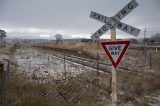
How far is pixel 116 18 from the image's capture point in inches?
247

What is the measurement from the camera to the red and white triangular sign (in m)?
6.22

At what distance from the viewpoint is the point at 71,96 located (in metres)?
9.40

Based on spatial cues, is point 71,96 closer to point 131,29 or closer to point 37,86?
point 37,86

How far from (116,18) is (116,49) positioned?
764 millimetres

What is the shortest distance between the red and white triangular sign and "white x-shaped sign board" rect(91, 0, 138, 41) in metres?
0.32

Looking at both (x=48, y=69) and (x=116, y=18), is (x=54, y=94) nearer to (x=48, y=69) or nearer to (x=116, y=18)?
(x=116, y=18)

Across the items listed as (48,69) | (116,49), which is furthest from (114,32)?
(48,69)

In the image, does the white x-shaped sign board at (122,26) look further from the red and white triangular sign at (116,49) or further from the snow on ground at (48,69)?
the snow on ground at (48,69)

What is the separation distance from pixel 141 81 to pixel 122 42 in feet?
23.7

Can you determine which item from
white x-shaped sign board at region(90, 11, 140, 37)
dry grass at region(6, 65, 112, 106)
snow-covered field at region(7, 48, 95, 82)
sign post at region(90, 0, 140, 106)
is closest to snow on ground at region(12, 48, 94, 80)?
snow-covered field at region(7, 48, 95, 82)

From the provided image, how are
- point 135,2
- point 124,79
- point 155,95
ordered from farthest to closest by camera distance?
point 124,79
point 155,95
point 135,2

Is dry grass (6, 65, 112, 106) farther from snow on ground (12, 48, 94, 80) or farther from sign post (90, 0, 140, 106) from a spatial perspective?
snow on ground (12, 48, 94, 80)

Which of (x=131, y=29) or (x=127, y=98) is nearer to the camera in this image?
(x=131, y=29)

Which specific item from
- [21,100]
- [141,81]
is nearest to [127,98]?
[141,81]
